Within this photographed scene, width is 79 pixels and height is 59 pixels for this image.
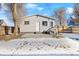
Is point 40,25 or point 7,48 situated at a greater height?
point 40,25

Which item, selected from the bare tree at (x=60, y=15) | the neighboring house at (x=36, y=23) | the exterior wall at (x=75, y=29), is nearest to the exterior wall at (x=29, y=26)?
the neighboring house at (x=36, y=23)

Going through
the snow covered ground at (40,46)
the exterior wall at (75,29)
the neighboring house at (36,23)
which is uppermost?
the neighboring house at (36,23)

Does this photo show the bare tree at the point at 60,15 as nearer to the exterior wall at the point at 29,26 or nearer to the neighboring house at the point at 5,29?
the exterior wall at the point at 29,26

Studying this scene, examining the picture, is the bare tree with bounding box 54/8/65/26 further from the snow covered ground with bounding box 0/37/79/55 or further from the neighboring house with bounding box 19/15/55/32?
the snow covered ground with bounding box 0/37/79/55

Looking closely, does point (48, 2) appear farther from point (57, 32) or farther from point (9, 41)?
point (9, 41)

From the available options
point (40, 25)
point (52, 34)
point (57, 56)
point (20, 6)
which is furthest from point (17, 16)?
point (57, 56)

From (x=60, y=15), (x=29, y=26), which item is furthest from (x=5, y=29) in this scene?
(x=60, y=15)

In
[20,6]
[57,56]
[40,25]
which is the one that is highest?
[20,6]

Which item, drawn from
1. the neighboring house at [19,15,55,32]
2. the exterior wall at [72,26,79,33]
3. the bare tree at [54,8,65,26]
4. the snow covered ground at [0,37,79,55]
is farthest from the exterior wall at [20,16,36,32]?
the exterior wall at [72,26,79,33]
